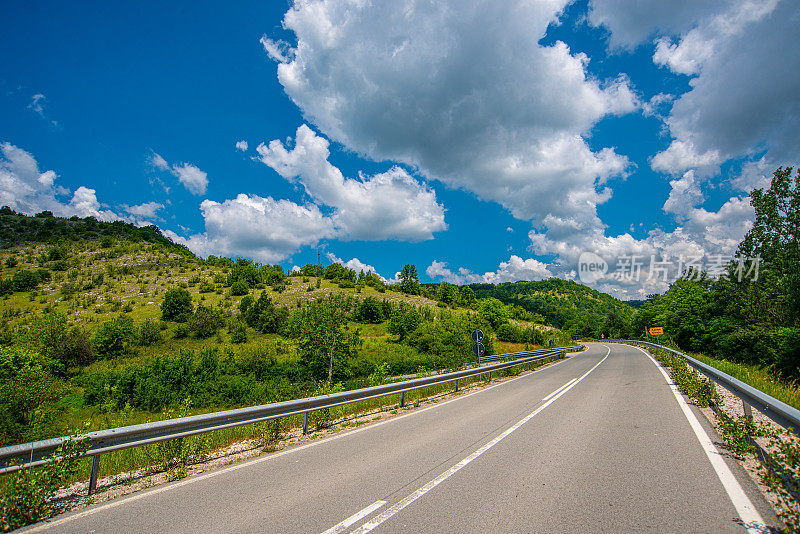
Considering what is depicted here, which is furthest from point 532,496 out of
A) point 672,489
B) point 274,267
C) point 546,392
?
point 274,267

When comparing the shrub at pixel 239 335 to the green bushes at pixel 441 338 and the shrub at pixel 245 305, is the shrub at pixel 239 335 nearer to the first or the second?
the shrub at pixel 245 305

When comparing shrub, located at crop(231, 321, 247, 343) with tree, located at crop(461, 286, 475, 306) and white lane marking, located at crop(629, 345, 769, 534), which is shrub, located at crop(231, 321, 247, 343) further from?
tree, located at crop(461, 286, 475, 306)

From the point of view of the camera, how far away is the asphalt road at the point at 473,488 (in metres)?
3.33

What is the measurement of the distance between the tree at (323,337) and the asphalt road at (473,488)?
1691cm

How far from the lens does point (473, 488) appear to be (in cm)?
414

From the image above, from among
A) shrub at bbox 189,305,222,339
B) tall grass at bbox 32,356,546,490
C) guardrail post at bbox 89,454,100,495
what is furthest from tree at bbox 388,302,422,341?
guardrail post at bbox 89,454,100,495

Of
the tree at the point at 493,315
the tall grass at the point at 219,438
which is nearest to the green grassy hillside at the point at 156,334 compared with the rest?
the tree at the point at 493,315

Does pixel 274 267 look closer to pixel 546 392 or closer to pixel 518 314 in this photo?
pixel 518 314

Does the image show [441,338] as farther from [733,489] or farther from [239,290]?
[239,290]

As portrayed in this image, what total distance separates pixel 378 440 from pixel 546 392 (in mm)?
7799

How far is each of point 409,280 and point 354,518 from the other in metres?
112

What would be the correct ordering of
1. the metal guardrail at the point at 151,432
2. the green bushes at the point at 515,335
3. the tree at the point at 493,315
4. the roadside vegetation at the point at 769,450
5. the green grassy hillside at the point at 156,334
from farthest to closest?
the tree at the point at 493,315
the green bushes at the point at 515,335
the green grassy hillside at the point at 156,334
the metal guardrail at the point at 151,432
the roadside vegetation at the point at 769,450

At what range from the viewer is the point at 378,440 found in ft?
21.9

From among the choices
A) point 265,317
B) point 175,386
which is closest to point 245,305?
point 265,317
